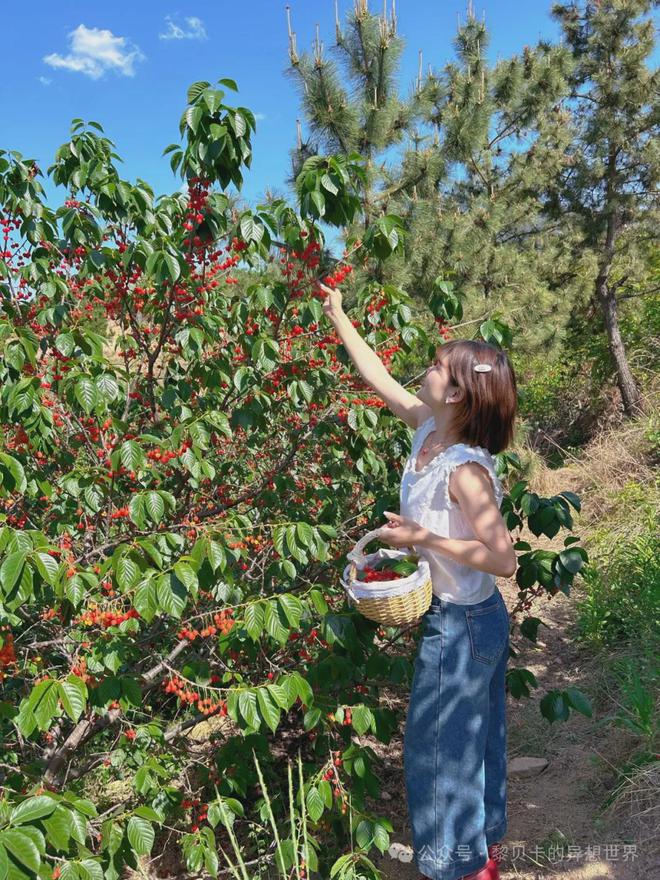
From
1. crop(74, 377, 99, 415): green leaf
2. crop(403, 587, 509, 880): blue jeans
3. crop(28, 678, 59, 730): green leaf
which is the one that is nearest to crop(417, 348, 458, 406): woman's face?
crop(403, 587, 509, 880): blue jeans

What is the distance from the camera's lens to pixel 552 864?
2518mm

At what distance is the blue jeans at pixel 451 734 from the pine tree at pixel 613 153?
7478 mm

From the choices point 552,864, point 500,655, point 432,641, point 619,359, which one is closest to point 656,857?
point 552,864

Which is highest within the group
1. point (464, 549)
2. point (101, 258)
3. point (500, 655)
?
point (101, 258)

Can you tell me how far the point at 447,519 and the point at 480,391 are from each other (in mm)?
373

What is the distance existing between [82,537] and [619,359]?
827 cm

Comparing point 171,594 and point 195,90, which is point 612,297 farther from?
point 171,594

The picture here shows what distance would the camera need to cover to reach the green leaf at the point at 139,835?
1858 mm

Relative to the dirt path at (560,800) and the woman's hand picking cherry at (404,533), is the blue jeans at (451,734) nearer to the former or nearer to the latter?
the woman's hand picking cherry at (404,533)

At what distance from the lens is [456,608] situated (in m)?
1.93

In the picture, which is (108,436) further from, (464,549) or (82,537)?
(464,549)

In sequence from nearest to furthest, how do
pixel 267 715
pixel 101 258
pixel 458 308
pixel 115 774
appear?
pixel 267 715, pixel 101 258, pixel 458 308, pixel 115 774

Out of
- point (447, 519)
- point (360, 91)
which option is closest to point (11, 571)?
point (447, 519)

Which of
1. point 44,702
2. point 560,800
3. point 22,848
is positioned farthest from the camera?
point 560,800
